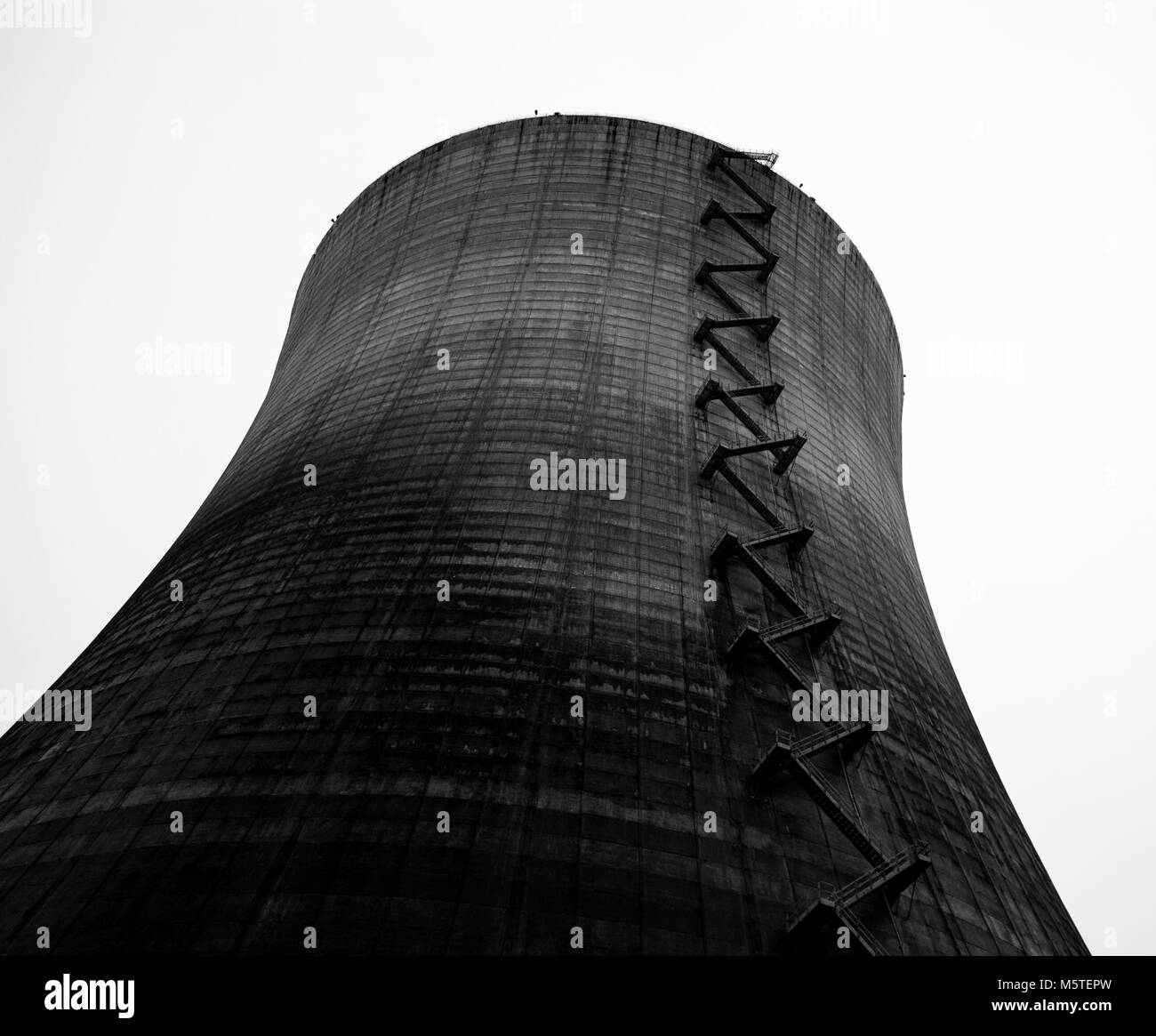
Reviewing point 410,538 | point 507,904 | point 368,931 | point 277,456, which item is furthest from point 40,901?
point 277,456

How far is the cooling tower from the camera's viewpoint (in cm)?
980

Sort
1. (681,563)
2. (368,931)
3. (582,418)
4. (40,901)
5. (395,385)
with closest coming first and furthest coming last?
1. (368,931)
2. (40,901)
3. (681,563)
4. (582,418)
5. (395,385)

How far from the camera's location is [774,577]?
13773 mm

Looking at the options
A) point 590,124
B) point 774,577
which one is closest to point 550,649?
point 774,577

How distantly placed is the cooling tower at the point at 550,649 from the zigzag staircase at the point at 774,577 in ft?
0.18

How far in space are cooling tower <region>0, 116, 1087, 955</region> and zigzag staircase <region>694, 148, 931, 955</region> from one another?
5cm

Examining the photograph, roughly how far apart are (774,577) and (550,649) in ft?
11.6

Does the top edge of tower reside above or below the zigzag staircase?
above

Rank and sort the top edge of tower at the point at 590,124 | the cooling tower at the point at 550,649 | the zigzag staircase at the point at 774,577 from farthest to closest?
the top edge of tower at the point at 590,124 < the zigzag staircase at the point at 774,577 < the cooling tower at the point at 550,649

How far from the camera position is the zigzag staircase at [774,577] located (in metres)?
10.3

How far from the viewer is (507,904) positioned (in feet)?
30.8

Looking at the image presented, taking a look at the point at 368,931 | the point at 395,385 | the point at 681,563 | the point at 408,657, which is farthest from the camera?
the point at 395,385
